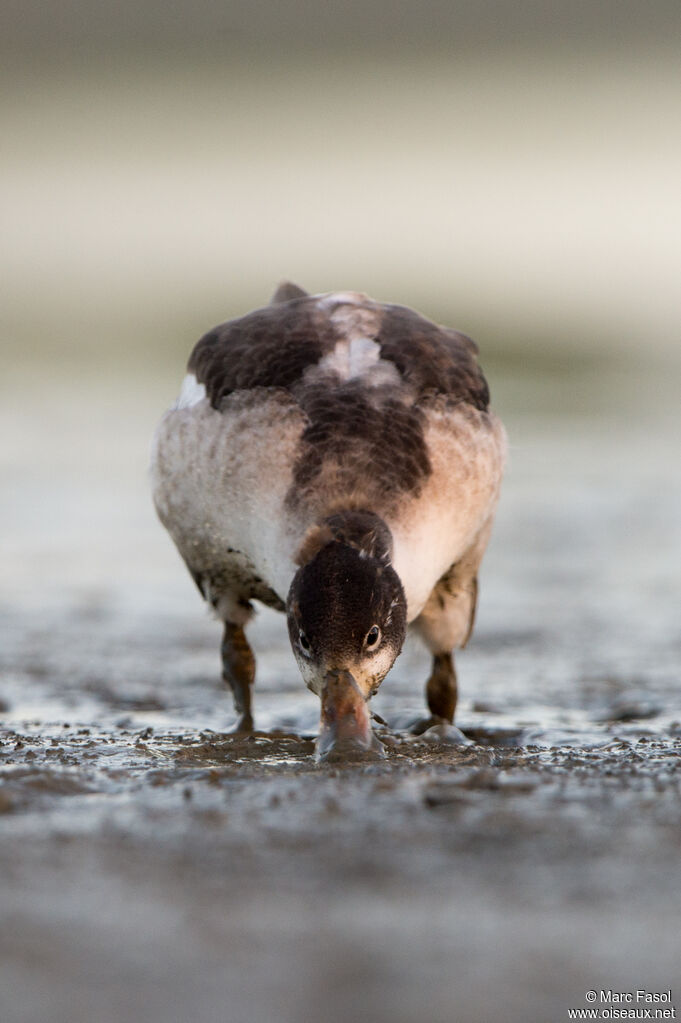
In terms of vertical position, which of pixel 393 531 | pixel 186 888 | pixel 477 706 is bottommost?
pixel 477 706

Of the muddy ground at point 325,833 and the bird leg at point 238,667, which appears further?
the bird leg at point 238,667

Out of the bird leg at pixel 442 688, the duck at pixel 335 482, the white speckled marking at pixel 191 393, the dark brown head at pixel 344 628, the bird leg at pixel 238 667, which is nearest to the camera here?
the dark brown head at pixel 344 628

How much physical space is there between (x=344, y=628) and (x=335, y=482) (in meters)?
0.85

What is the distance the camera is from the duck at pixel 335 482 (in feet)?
16.4

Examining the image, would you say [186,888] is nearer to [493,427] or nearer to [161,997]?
[161,997]

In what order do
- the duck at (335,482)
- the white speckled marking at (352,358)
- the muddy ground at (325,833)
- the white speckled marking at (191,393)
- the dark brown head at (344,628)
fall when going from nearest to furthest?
1. the muddy ground at (325,833)
2. the dark brown head at (344,628)
3. the duck at (335,482)
4. the white speckled marking at (352,358)
5. the white speckled marking at (191,393)

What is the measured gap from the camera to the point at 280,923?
337 cm

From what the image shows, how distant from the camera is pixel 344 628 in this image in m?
4.88

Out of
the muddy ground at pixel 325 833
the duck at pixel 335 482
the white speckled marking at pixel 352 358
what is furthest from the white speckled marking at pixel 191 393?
the muddy ground at pixel 325 833

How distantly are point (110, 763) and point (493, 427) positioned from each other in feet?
7.98

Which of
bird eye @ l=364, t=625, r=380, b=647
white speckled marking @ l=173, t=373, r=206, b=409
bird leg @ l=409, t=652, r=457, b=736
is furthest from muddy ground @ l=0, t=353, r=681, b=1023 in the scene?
white speckled marking @ l=173, t=373, r=206, b=409

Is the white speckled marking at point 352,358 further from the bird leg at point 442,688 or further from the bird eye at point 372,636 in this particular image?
the bird leg at point 442,688

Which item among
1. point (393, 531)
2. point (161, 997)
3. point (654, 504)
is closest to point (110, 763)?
point (393, 531)

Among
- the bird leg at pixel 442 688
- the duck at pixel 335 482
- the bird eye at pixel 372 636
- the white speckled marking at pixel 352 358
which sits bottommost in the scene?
the bird leg at pixel 442 688
